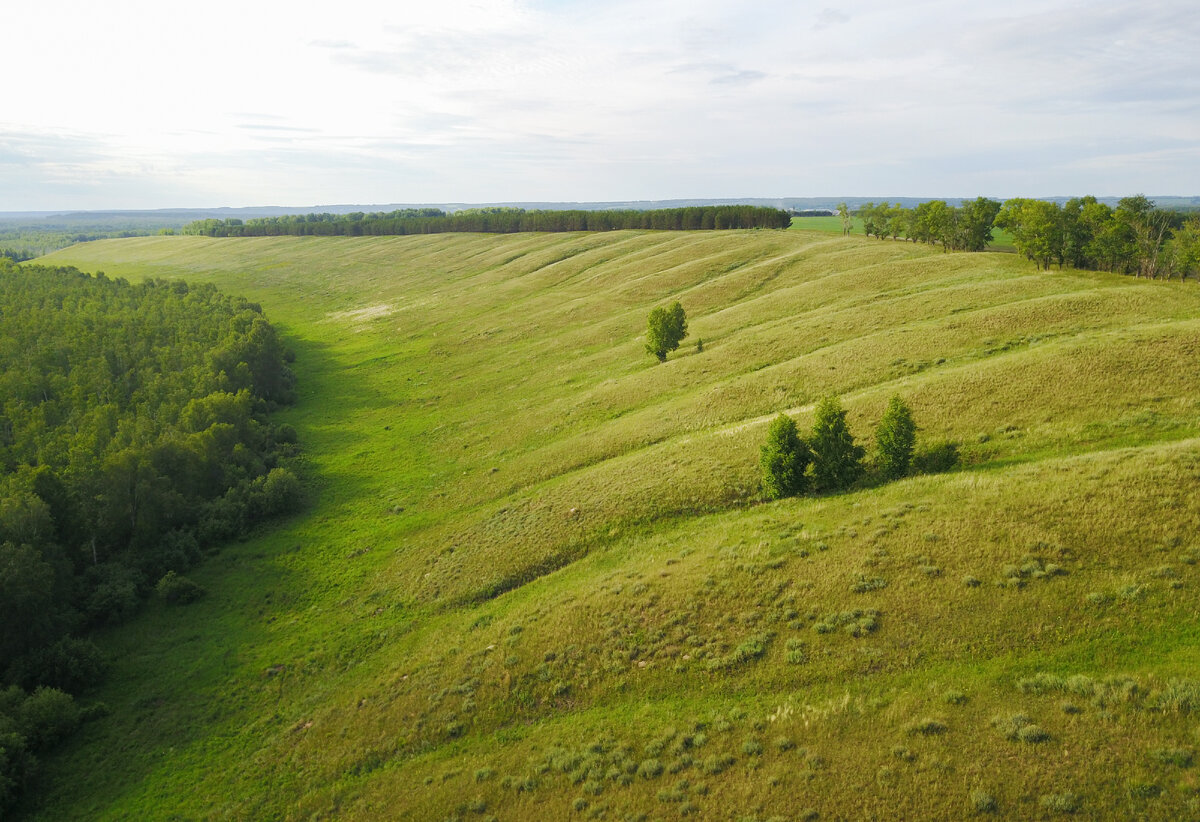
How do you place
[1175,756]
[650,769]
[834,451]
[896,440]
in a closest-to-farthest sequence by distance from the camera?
[1175,756] < [650,769] < [896,440] < [834,451]

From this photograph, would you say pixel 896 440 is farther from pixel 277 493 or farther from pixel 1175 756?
pixel 277 493

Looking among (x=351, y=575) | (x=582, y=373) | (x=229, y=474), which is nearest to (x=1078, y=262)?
(x=582, y=373)

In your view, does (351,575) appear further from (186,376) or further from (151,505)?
(186,376)

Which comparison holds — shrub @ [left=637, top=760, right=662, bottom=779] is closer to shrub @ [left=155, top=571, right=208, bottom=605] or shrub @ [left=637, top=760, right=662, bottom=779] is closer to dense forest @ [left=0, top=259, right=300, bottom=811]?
dense forest @ [left=0, top=259, right=300, bottom=811]

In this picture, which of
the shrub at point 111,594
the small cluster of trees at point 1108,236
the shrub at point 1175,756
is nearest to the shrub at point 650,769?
the shrub at point 1175,756

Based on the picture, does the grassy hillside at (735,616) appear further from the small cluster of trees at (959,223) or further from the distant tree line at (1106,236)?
the small cluster of trees at (959,223)

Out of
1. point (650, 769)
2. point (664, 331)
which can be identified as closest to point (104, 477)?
point (650, 769)

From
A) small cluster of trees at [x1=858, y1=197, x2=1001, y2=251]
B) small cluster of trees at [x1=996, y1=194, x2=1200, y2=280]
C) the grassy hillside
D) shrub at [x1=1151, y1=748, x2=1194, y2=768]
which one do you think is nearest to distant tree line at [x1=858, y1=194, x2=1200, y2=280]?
small cluster of trees at [x1=996, y1=194, x2=1200, y2=280]

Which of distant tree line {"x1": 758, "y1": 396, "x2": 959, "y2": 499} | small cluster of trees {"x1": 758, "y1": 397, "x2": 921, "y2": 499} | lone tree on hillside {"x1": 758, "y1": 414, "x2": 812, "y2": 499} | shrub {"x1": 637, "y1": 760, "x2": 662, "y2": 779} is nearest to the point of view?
shrub {"x1": 637, "y1": 760, "x2": 662, "y2": 779}
